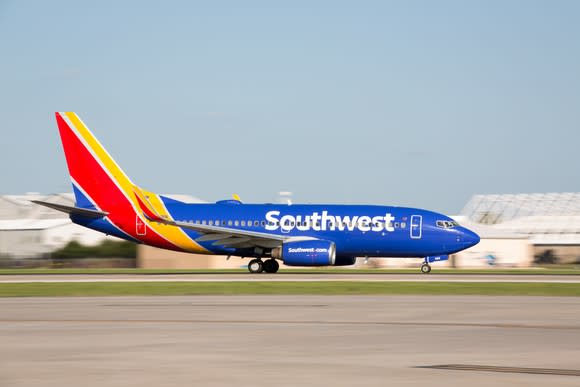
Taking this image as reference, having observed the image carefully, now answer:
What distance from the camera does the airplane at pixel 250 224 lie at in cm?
4938

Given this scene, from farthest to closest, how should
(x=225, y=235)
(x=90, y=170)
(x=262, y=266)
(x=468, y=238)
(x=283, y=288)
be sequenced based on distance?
(x=90, y=170) → (x=262, y=266) → (x=468, y=238) → (x=225, y=235) → (x=283, y=288)

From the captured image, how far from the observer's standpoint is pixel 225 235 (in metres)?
49.2

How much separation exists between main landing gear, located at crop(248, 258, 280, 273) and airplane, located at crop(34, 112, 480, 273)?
53 millimetres

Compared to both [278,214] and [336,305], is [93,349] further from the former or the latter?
[278,214]

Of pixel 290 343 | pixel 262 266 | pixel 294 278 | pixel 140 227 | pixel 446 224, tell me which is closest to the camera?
pixel 290 343

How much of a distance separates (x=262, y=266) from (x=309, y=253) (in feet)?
13.0

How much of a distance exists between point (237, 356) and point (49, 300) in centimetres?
1561

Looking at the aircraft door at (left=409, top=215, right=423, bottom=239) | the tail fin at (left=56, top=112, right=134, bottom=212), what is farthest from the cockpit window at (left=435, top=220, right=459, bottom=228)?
the tail fin at (left=56, top=112, right=134, bottom=212)

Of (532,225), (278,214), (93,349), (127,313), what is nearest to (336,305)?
(127,313)

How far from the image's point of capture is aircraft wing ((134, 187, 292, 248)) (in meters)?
48.6

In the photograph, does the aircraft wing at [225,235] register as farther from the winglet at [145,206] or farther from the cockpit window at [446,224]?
the cockpit window at [446,224]

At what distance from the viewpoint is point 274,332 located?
19.1 meters

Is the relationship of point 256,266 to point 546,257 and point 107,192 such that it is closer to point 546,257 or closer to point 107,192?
point 107,192

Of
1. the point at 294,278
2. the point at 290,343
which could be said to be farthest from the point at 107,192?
the point at 290,343
